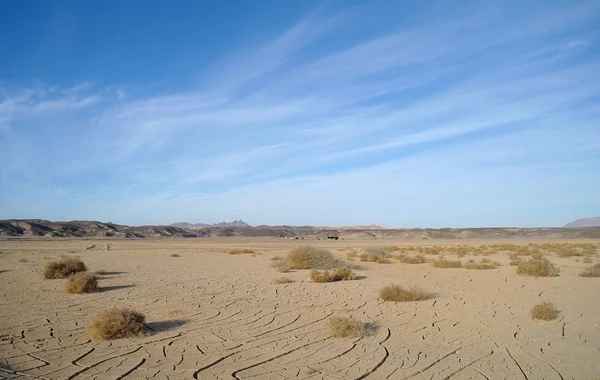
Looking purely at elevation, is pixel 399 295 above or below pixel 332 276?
below

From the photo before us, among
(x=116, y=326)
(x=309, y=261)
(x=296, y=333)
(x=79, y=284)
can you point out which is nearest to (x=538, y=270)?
(x=309, y=261)

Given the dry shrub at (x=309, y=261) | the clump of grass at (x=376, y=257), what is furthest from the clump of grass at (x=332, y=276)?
the clump of grass at (x=376, y=257)

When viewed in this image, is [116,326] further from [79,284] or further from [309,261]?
[309,261]

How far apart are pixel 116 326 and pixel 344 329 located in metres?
4.72

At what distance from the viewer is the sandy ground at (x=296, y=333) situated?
7.30 meters

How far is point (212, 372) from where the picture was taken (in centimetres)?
711

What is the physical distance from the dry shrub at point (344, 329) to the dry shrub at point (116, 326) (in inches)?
158

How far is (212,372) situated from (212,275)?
13.4 m

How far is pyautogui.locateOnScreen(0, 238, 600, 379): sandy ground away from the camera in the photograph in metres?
7.30

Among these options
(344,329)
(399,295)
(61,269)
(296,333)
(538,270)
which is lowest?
(296,333)

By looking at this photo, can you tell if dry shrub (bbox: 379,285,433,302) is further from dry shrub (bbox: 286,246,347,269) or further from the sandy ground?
dry shrub (bbox: 286,246,347,269)

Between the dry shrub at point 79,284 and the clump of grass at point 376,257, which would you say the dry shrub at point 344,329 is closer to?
the dry shrub at point 79,284

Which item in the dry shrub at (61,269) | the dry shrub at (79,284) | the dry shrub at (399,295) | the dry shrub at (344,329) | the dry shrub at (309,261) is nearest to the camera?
the dry shrub at (344,329)

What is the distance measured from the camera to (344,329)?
370 inches
